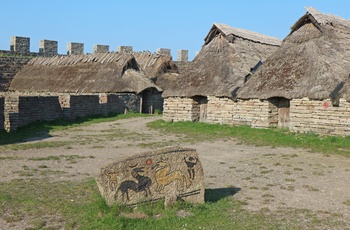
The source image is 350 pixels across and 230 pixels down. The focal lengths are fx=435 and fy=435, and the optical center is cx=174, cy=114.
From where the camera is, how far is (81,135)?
1778 centimetres

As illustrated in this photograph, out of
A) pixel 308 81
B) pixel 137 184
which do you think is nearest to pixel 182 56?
pixel 308 81

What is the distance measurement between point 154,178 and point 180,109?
1582 cm

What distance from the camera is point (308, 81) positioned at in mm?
17422

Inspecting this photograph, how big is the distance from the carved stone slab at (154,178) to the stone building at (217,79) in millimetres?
12687

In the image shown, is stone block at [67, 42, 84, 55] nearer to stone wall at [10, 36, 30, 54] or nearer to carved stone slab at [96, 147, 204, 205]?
stone wall at [10, 36, 30, 54]

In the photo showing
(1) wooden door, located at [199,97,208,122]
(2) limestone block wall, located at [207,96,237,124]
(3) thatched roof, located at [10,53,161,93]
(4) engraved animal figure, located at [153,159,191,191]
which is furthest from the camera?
(3) thatched roof, located at [10,53,161,93]

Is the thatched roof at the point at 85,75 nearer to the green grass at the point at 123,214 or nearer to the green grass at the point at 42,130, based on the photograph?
the green grass at the point at 42,130

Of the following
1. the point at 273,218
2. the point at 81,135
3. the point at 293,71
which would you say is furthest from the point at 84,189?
the point at 293,71

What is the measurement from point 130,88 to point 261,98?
11685 mm

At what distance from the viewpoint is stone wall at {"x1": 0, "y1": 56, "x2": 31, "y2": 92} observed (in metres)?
33.7

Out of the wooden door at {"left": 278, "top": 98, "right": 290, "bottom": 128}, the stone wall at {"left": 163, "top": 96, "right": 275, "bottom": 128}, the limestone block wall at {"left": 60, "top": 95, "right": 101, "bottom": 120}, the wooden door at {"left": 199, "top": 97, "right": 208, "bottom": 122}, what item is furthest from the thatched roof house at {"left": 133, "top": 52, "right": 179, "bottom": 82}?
the wooden door at {"left": 278, "top": 98, "right": 290, "bottom": 128}

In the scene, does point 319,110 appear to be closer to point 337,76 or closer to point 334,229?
point 337,76

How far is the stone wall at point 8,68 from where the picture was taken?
33719 mm

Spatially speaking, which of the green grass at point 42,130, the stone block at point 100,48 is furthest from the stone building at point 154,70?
the stone block at point 100,48
